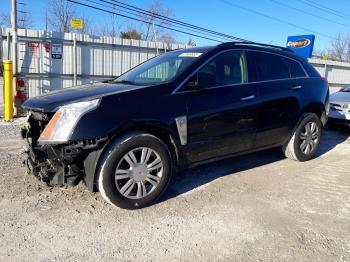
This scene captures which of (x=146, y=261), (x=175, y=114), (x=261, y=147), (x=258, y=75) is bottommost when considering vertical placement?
(x=146, y=261)

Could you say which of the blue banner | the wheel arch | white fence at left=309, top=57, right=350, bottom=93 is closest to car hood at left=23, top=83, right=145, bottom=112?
the wheel arch

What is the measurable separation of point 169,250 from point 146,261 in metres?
0.26

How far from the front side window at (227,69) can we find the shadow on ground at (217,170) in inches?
51.6

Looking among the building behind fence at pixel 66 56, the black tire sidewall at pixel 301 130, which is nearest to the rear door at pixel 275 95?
the black tire sidewall at pixel 301 130

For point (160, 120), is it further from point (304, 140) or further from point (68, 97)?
point (304, 140)

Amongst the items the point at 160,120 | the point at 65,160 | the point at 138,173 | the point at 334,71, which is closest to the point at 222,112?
the point at 160,120

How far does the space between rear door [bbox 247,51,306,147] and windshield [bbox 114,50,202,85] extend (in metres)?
0.97

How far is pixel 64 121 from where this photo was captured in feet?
11.7

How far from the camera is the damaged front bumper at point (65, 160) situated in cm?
356

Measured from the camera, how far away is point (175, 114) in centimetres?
407

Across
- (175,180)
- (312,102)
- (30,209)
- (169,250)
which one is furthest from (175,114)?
(312,102)

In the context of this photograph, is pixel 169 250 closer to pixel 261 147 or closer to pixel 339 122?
pixel 261 147

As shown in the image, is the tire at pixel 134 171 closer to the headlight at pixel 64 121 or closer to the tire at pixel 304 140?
the headlight at pixel 64 121

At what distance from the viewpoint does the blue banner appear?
51.9ft
